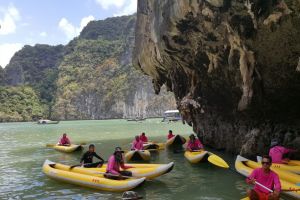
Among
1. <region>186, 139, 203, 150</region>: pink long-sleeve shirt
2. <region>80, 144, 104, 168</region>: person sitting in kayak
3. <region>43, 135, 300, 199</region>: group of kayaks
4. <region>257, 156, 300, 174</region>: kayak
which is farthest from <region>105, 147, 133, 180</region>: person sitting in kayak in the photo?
<region>186, 139, 203, 150</region>: pink long-sleeve shirt

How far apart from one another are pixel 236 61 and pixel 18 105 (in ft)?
429

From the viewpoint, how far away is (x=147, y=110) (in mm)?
143000

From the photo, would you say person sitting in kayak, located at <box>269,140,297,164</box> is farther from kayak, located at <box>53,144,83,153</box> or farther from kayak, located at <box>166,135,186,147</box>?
kayak, located at <box>53,144,83,153</box>

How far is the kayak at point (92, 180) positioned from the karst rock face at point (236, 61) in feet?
18.6

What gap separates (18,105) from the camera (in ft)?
446

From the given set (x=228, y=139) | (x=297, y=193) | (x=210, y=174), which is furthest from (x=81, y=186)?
(x=228, y=139)

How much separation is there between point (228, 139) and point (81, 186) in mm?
9820

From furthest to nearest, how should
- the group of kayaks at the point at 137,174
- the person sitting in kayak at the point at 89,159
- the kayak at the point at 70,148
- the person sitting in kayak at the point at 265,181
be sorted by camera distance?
1. the kayak at the point at 70,148
2. the person sitting in kayak at the point at 89,159
3. the group of kayaks at the point at 137,174
4. the person sitting in kayak at the point at 265,181

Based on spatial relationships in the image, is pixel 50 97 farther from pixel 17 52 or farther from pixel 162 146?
pixel 162 146

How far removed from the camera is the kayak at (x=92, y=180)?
1125 centimetres

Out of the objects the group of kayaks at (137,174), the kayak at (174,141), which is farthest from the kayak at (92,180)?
the kayak at (174,141)

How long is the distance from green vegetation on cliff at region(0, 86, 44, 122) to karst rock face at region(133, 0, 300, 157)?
377 ft

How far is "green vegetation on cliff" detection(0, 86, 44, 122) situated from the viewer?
420 feet

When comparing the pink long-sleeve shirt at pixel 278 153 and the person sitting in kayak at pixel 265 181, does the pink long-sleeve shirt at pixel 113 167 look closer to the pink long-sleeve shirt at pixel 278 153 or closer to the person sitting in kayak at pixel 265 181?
the person sitting in kayak at pixel 265 181
